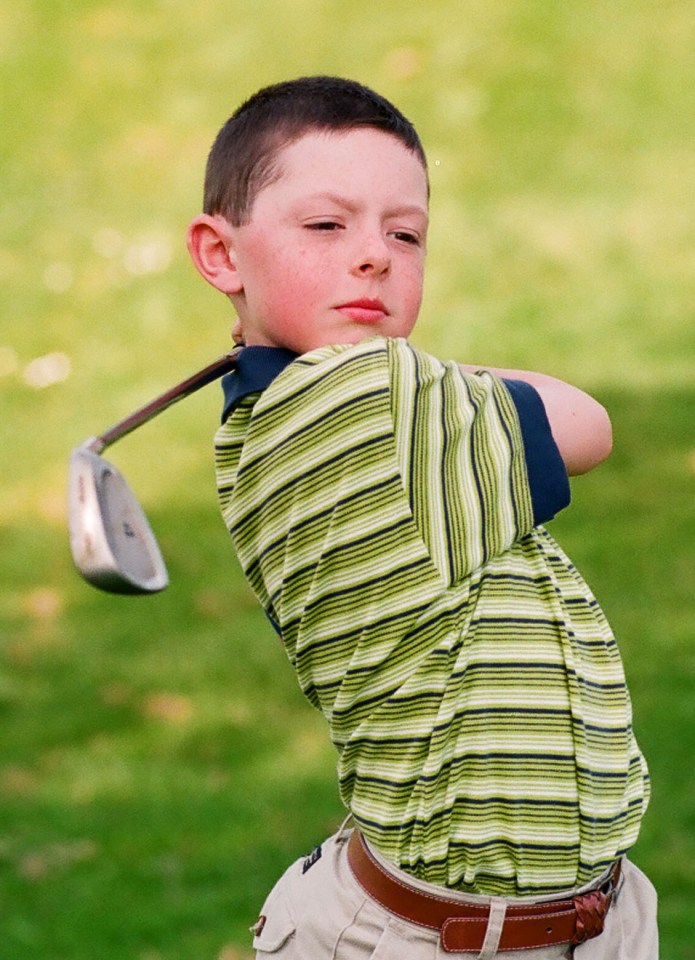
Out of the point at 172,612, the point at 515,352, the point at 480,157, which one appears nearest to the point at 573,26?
the point at 480,157

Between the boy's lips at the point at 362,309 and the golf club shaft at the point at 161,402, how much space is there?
21 cm

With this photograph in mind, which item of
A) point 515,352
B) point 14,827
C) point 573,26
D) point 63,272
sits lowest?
point 14,827

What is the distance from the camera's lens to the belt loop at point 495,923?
2441 mm


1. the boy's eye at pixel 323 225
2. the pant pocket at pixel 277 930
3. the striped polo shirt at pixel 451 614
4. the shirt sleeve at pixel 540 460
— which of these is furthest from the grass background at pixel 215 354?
the boy's eye at pixel 323 225

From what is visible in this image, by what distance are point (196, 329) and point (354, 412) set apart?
694cm

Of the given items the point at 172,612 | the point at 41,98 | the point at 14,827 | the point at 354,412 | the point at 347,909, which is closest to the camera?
the point at 354,412

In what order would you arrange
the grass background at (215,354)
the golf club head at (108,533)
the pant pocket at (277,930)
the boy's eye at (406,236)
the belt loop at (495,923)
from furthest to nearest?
1. the grass background at (215,354)
2. the pant pocket at (277,930)
3. the boy's eye at (406,236)
4. the belt loop at (495,923)
5. the golf club head at (108,533)

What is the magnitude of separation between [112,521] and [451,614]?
530mm

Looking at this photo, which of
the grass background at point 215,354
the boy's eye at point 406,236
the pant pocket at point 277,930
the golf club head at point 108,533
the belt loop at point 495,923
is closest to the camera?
the golf club head at point 108,533

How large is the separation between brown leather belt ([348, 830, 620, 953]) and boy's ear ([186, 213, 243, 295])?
933 mm

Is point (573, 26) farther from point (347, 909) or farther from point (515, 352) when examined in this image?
point (347, 909)

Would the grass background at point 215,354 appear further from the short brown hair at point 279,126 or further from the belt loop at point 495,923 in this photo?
the short brown hair at point 279,126

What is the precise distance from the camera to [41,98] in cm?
1066

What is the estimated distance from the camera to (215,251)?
267 centimetres
